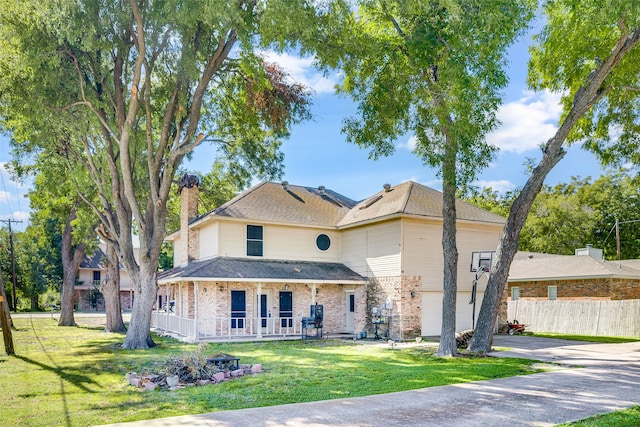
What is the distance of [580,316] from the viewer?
23.0 metres

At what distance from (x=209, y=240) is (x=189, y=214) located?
7.15ft

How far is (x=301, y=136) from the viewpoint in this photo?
19.3 m

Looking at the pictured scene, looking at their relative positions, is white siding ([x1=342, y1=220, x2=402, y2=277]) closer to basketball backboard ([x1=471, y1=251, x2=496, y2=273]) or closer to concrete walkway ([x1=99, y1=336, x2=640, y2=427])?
basketball backboard ([x1=471, y1=251, x2=496, y2=273])

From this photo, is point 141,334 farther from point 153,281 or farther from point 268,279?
point 268,279

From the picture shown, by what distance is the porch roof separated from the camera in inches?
730

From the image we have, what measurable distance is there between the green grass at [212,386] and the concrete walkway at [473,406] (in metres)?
A: 0.52

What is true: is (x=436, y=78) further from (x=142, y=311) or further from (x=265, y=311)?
(x=142, y=311)

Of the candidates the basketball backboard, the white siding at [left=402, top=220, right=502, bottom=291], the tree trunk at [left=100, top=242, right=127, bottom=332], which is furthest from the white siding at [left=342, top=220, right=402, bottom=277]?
the tree trunk at [left=100, top=242, right=127, bottom=332]

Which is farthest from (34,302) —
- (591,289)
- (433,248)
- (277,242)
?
(591,289)

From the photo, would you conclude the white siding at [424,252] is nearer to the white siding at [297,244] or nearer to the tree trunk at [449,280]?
the white siding at [297,244]

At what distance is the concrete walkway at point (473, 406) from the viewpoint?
7.03 metres

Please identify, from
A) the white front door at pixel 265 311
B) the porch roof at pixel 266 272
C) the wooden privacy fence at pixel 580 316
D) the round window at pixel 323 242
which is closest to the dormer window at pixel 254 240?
the porch roof at pixel 266 272

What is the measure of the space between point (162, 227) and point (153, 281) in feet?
6.23

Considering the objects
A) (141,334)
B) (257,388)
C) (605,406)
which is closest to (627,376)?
(605,406)
